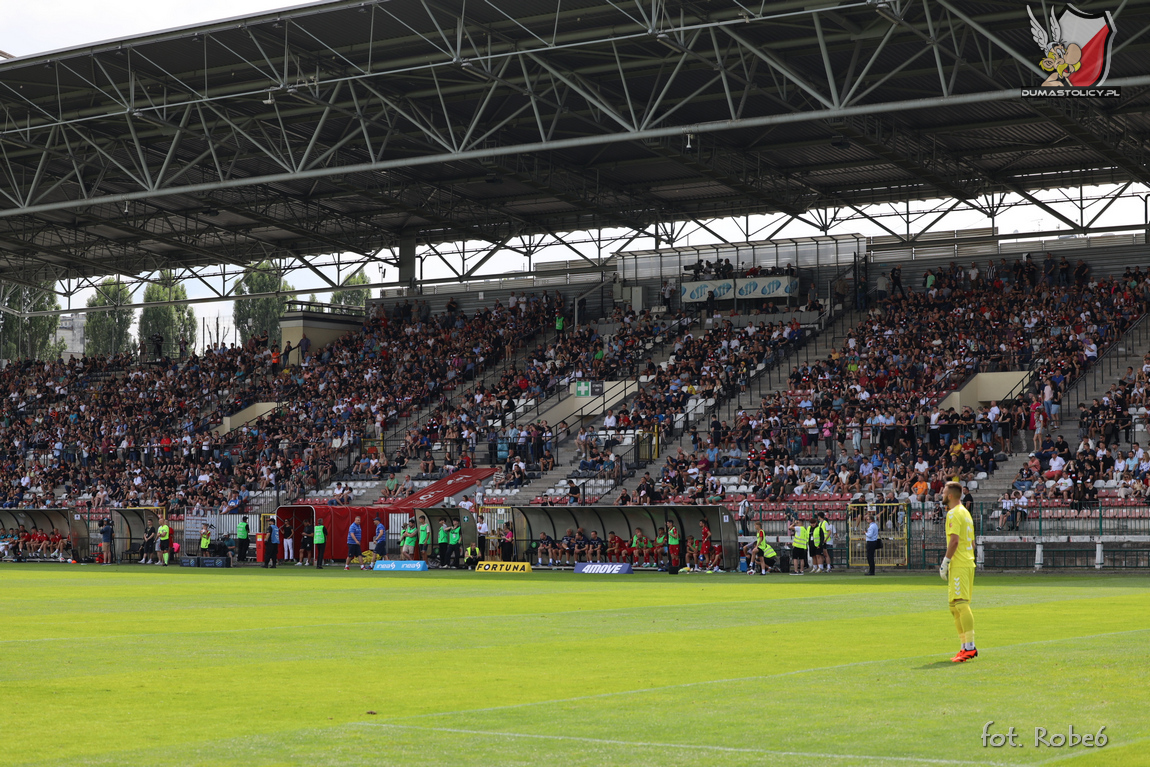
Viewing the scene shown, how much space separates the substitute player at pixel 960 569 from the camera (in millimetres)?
10992

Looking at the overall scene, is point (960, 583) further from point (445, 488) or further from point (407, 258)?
point (407, 258)

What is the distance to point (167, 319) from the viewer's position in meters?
98.1

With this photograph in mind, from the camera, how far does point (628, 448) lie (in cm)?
4178

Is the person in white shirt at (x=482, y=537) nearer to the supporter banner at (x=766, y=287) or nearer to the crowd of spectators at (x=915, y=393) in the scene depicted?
the crowd of spectators at (x=915, y=393)

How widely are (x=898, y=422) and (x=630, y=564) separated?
368 inches

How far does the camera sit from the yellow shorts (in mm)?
10977

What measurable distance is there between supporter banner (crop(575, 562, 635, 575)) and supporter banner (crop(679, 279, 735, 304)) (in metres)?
20.4

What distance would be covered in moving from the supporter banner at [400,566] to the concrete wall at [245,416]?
2162 centimetres

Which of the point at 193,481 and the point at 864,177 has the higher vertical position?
the point at 864,177

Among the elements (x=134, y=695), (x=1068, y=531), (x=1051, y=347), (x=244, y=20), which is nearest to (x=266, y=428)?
(x=244, y=20)

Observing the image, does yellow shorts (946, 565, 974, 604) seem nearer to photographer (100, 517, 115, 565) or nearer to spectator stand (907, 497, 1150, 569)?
spectator stand (907, 497, 1150, 569)

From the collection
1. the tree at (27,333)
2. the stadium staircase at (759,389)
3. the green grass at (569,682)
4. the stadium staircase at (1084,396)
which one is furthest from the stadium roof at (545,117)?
the tree at (27,333)

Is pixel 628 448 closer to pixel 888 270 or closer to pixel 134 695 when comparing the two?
pixel 888 270

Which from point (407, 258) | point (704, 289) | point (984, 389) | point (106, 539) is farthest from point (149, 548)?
point (984, 389)
